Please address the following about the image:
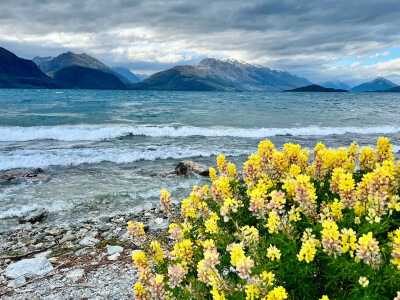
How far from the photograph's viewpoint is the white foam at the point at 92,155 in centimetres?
1629

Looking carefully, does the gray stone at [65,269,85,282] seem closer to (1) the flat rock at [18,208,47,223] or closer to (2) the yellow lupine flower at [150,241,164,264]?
(2) the yellow lupine flower at [150,241,164,264]

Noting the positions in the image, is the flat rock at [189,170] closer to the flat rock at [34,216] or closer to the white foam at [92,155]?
the white foam at [92,155]

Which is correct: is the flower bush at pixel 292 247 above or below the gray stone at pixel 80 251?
above

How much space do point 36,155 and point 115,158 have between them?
17.6 feet

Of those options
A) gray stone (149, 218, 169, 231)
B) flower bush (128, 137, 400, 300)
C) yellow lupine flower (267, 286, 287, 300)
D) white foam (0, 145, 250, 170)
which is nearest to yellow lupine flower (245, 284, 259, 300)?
flower bush (128, 137, 400, 300)

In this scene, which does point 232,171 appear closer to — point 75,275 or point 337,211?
point 337,211

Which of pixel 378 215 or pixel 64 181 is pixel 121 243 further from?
pixel 64 181

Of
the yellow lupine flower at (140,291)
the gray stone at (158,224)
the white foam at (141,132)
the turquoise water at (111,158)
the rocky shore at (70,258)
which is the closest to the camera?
the yellow lupine flower at (140,291)

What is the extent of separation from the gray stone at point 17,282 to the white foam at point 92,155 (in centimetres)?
1136

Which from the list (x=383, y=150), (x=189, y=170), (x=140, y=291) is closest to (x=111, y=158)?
(x=189, y=170)

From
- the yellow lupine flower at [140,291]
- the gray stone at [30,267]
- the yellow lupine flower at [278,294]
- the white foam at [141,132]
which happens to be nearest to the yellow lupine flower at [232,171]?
the yellow lupine flower at [140,291]

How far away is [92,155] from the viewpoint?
18.0 metres

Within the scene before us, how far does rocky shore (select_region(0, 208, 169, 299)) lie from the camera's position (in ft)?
16.9

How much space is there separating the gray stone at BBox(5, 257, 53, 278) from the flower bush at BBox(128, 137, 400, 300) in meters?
3.79
